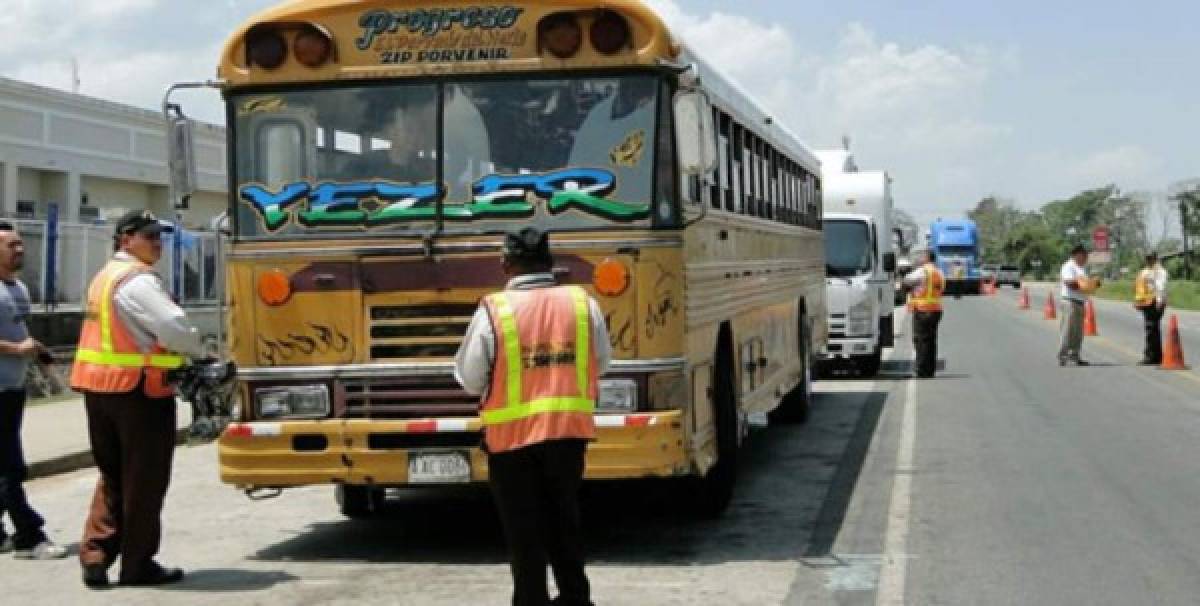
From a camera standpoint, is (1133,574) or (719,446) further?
(719,446)

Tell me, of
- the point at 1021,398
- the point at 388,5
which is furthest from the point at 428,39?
the point at 1021,398

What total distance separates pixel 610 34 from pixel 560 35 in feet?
0.90

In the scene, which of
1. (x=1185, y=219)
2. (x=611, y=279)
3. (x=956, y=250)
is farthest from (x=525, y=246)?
(x=1185, y=219)

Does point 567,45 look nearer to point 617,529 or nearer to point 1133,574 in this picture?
point 617,529

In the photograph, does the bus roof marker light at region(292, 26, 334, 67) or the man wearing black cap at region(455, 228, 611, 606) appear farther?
the bus roof marker light at region(292, 26, 334, 67)

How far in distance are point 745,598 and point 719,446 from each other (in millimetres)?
2450

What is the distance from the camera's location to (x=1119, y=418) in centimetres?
1616

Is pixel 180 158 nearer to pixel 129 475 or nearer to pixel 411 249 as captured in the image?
pixel 411 249

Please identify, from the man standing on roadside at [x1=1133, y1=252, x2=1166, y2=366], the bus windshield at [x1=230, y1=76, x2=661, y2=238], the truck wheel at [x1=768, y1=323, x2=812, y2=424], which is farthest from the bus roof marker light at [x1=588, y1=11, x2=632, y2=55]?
the man standing on roadside at [x1=1133, y1=252, x2=1166, y2=366]

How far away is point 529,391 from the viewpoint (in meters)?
6.45

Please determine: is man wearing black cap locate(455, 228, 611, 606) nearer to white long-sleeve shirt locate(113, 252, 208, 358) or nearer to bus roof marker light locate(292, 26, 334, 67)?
white long-sleeve shirt locate(113, 252, 208, 358)

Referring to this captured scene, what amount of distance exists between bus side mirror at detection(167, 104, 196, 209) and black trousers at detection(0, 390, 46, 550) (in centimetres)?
151

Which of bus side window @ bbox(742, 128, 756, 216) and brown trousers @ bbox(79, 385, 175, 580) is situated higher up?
bus side window @ bbox(742, 128, 756, 216)

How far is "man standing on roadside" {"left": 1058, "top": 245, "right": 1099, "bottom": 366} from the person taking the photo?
2358cm
